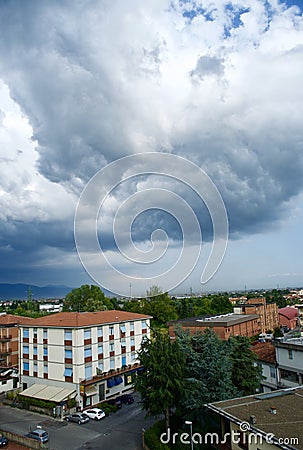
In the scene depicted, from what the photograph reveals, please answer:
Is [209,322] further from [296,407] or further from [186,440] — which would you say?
[296,407]

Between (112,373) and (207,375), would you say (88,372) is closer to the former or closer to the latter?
(112,373)

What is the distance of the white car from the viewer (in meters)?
29.1

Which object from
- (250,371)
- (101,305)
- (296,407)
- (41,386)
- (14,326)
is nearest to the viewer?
(296,407)

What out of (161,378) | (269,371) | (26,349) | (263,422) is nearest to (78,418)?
(161,378)

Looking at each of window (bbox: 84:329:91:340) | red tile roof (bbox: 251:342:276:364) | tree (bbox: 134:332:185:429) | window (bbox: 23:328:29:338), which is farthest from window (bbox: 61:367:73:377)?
red tile roof (bbox: 251:342:276:364)

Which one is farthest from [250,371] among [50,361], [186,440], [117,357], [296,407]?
[50,361]

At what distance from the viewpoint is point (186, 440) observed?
21391mm

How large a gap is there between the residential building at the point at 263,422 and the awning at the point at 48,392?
15.3 metres

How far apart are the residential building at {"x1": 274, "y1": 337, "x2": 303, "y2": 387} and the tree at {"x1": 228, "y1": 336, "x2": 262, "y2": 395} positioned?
255 cm

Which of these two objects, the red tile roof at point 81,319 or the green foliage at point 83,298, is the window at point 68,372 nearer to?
the red tile roof at point 81,319

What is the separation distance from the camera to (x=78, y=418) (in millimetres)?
28516

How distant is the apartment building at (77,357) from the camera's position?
32.7m

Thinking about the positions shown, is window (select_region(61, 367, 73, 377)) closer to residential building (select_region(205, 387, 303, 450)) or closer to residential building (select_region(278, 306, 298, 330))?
residential building (select_region(205, 387, 303, 450))

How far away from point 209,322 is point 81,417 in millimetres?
21652
